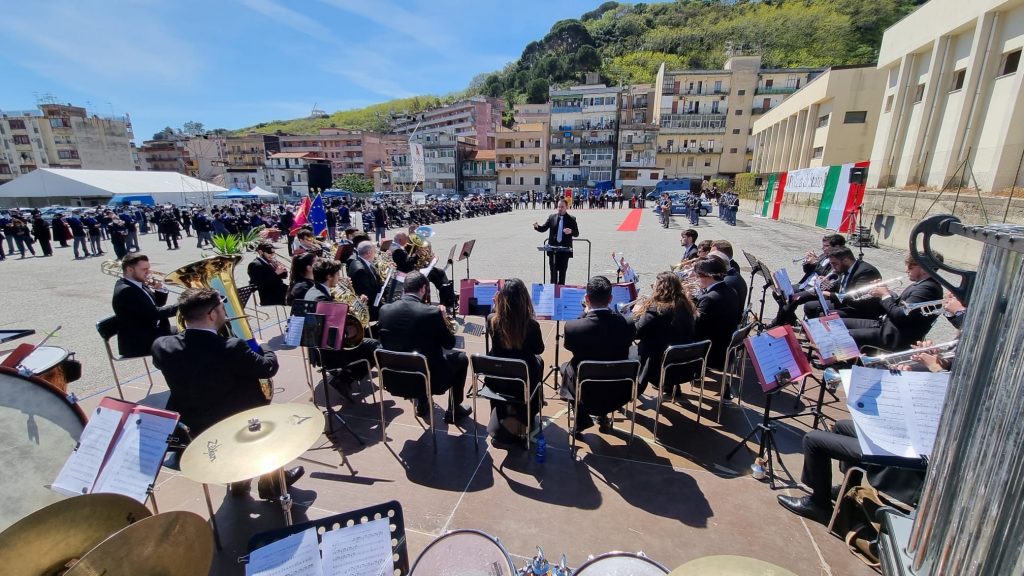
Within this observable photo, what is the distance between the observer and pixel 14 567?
1.51 m

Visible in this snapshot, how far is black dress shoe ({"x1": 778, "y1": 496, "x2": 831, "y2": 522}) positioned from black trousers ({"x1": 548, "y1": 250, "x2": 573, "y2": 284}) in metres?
5.70

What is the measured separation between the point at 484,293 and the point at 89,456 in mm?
3588

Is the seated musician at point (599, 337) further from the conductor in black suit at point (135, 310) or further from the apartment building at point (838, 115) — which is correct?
the apartment building at point (838, 115)

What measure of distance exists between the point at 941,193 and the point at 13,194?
72230mm

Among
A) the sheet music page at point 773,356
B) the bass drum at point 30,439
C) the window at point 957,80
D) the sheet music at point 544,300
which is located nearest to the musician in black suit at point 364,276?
the sheet music at point 544,300

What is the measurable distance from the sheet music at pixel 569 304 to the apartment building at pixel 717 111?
60.0 meters

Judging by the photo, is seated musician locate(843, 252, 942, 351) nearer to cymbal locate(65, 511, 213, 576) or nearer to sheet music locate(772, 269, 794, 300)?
sheet music locate(772, 269, 794, 300)

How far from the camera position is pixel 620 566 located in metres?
1.82

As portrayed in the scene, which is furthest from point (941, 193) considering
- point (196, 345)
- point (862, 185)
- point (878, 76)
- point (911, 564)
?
point (196, 345)

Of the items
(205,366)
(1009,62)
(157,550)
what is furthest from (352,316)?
(1009,62)

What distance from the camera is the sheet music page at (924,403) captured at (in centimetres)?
240

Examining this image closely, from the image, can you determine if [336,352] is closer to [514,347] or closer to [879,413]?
[514,347]

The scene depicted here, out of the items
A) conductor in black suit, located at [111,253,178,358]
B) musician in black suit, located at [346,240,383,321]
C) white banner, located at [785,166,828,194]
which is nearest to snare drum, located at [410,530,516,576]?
conductor in black suit, located at [111,253,178,358]

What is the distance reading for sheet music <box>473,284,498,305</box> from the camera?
16.7ft
